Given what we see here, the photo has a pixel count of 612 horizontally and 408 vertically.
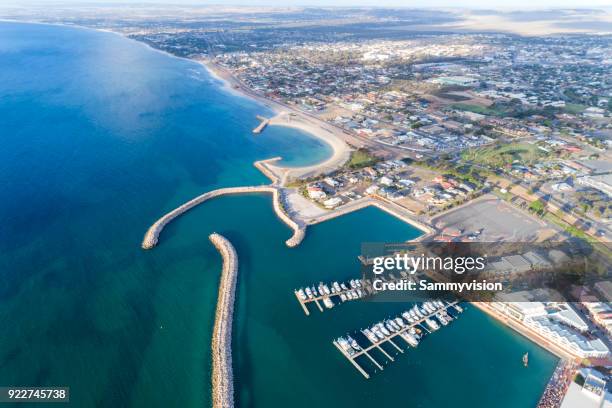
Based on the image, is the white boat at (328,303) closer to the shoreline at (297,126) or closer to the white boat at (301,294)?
the white boat at (301,294)

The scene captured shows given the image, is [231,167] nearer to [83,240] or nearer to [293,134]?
[293,134]

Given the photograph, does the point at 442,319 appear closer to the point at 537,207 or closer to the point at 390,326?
the point at 390,326

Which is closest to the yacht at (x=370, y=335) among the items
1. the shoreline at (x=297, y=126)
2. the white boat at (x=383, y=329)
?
the white boat at (x=383, y=329)

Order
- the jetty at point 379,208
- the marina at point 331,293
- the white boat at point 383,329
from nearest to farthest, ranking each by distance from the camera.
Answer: the white boat at point 383,329
the marina at point 331,293
the jetty at point 379,208

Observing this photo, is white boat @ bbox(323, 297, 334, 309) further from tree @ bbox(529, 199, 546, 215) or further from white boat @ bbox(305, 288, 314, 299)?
tree @ bbox(529, 199, 546, 215)

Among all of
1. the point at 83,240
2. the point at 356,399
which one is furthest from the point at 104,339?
the point at 356,399

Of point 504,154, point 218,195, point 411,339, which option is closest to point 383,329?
point 411,339
